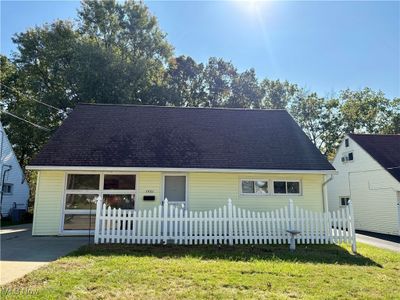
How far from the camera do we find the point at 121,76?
81.3 feet

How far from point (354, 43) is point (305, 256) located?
10519 millimetres

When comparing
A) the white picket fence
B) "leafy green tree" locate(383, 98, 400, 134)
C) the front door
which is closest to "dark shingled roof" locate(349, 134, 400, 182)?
the white picket fence

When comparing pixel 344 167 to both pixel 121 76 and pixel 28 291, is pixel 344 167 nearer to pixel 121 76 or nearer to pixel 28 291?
pixel 121 76

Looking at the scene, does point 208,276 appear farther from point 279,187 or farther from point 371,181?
point 371,181

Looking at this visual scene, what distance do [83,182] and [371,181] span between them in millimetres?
16393

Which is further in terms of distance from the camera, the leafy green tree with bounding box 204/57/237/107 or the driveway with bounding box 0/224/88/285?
the leafy green tree with bounding box 204/57/237/107

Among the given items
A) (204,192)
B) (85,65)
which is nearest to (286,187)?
(204,192)

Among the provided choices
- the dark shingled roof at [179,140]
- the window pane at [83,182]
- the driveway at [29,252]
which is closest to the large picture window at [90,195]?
the window pane at [83,182]

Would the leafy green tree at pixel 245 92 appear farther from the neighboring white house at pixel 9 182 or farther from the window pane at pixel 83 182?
the window pane at pixel 83 182

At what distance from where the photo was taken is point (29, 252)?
26.5 feet

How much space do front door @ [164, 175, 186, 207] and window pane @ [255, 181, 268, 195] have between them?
2990 mm

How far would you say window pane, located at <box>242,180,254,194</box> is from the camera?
479 inches

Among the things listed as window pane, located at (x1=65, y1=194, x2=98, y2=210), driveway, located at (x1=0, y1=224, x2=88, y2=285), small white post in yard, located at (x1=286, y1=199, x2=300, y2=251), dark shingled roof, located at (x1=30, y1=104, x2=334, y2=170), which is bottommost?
driveway, located at (x1=0, y1=224, x2=88, y2=285)

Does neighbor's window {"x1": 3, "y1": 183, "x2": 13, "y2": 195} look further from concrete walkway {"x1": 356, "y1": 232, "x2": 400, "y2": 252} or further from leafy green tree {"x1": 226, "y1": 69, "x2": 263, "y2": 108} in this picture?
concrete walkway {"x1": 356, "y1": 232, "x2": 400, "y2": 252}
